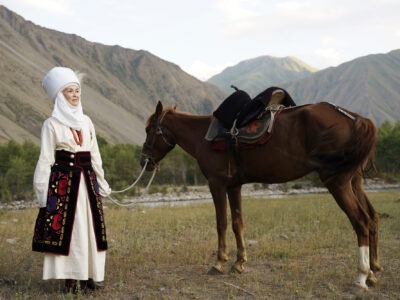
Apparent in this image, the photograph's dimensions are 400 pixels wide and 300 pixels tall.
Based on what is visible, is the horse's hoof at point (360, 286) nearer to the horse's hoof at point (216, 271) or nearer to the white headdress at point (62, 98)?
the horse's hoof at point (216, 271)

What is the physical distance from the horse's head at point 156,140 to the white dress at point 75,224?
1.94 meters

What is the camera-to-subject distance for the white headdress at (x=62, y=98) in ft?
21.2

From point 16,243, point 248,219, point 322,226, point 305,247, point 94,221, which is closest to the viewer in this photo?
point 94,221

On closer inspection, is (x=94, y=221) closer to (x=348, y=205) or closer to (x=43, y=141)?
(x=43, y=141)

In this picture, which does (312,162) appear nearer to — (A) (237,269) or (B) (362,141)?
(B) (362,141)

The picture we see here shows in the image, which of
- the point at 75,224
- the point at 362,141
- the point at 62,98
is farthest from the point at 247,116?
the point at 75,224

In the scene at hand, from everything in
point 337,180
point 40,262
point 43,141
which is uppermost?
point 43,141

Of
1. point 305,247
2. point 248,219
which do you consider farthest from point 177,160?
point 305,247

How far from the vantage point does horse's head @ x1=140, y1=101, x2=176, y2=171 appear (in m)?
8.37

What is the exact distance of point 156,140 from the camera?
8469 mm

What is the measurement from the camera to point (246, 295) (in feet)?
20.0

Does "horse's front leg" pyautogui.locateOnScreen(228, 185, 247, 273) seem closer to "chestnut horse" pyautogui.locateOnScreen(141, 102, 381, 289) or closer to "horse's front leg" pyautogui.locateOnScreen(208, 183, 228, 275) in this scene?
"chestnut horse" pyautogui.locateOnScreen(141, 102, 381, 289)

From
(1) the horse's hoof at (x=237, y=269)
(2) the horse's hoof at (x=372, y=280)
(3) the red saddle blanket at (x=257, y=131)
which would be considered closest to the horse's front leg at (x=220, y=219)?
(1) the horse's hoof at (x=237, y=269)

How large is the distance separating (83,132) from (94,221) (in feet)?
4.47
